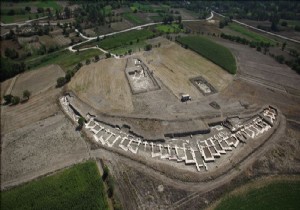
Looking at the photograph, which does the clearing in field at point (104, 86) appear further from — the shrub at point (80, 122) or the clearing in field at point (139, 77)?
the shrub at point (80, 122)

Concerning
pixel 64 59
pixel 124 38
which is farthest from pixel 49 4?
pixel 64 59

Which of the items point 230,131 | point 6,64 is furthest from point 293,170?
point 6,64

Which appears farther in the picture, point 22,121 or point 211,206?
point 22,121

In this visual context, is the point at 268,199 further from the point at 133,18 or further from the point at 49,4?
the point at 49,4

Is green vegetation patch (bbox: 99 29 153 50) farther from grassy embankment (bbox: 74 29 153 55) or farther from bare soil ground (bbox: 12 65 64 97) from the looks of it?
bare soil ground (bbox: 12 65 64 97)

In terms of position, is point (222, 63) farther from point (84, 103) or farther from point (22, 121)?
point (22, 121)

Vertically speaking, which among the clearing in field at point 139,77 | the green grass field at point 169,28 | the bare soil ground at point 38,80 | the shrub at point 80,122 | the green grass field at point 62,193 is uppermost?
the green grass field at point 169,28

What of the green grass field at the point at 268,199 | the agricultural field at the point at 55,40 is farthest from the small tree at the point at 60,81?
the green grass field at the point at 268,199
